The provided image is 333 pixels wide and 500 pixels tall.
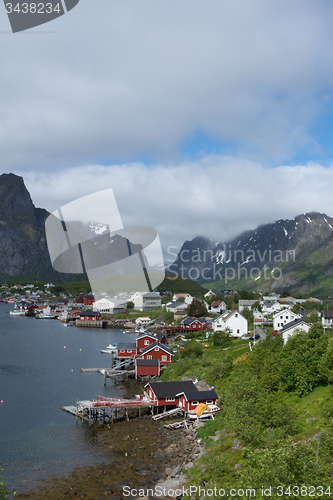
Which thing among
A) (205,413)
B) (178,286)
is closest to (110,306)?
(178,286)

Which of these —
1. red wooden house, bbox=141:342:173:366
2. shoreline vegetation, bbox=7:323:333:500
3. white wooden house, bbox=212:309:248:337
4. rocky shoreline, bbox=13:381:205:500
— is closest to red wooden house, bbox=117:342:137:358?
red wooden house, bbox=141:342:173:366

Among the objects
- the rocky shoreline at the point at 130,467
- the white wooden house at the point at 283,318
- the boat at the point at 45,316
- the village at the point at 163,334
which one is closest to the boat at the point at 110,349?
the village at the point at 163,334

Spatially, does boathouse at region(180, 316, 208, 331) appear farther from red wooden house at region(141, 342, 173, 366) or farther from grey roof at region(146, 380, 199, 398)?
grey roof at region(146, 380, 199, 398)

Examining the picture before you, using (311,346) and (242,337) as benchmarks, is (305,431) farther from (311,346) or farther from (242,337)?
(242,337)

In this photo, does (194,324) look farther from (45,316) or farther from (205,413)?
(45,316)

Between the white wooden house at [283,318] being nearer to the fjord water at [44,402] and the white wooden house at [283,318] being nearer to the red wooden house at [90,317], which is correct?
the fjord water at [44,402]
